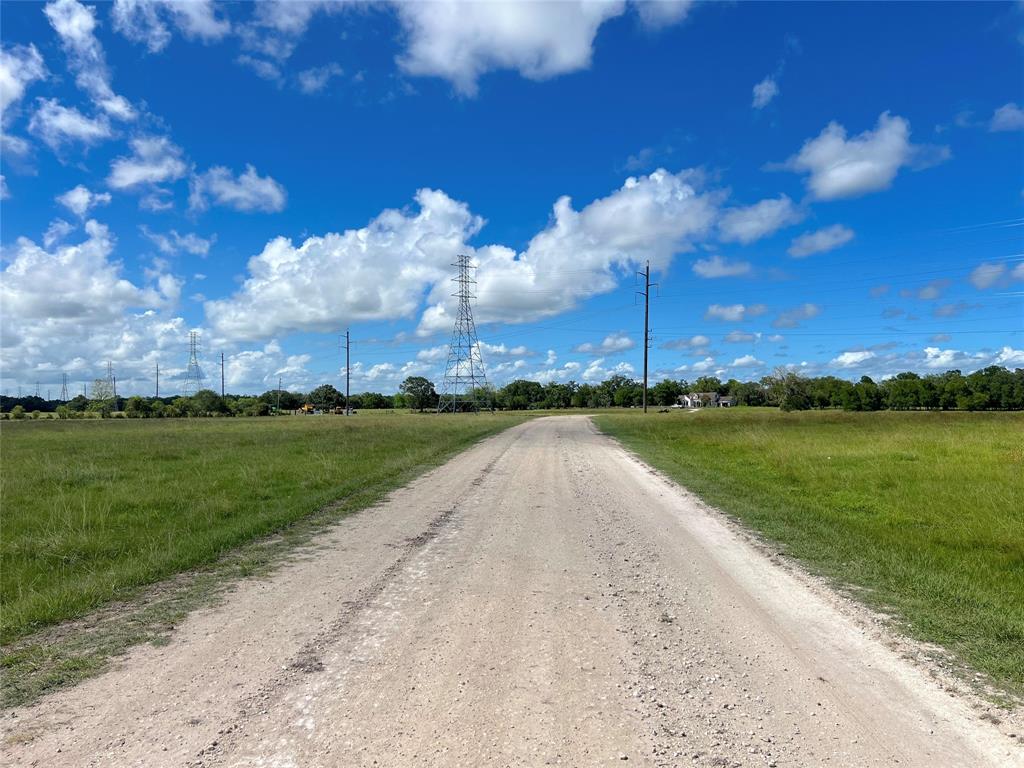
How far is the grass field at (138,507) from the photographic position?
22.1 feet

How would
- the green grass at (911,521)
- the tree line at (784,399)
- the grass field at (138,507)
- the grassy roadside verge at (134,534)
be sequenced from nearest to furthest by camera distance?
the grassy roadside verge at (134,534) < the green grass at (911,521) < the grass field at (138,507) < the tree line at (784,399)

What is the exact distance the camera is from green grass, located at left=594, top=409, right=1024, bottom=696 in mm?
5332

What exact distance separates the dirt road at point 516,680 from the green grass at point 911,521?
0.77 metres

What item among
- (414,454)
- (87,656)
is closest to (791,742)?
(87,656)

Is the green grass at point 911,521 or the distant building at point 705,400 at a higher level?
the distant building at point 705,400

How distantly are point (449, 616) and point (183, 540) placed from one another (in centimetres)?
545

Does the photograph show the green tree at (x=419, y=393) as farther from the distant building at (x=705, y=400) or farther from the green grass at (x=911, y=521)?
the green grass at (x=911, y=521)

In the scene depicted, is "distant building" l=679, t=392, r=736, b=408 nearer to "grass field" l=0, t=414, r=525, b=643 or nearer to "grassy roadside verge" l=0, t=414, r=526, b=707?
"grass field" l=0, t=414, r=525, b=643

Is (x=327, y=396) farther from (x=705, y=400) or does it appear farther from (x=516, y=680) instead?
(x=516, y=680)

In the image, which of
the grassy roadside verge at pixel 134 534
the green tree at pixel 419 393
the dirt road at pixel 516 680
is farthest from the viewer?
the green tree at pixel 419 393

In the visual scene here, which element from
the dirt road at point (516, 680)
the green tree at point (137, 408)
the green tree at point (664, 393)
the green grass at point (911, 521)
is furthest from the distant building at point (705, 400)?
the dirt road at point (516, 680)

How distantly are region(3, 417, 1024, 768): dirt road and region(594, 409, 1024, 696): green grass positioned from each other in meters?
0.77

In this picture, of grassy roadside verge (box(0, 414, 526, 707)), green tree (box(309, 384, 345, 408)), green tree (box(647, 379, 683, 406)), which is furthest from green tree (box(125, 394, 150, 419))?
green tree (box(647, 379, 683, 406))

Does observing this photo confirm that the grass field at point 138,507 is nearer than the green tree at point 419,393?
Yes
